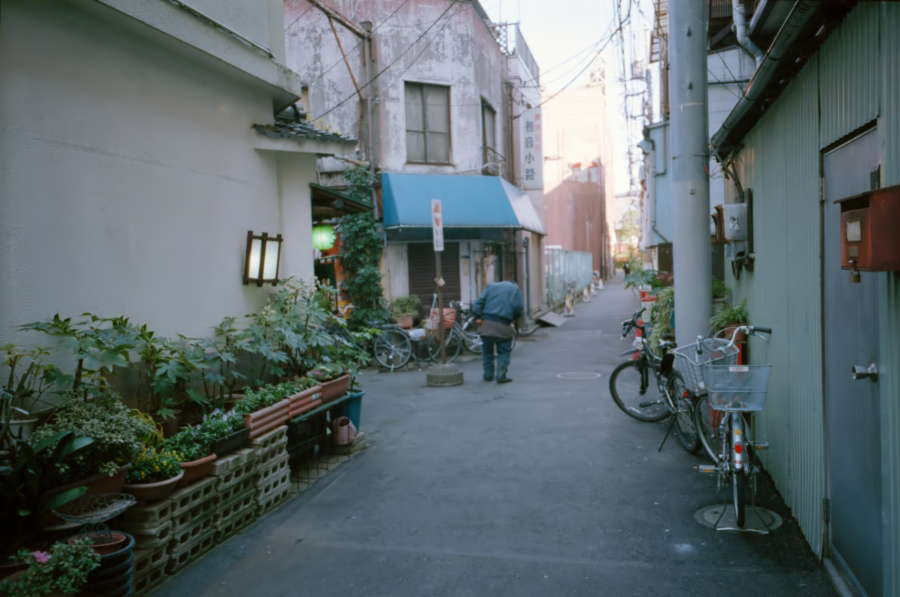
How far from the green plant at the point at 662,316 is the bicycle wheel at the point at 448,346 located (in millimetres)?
5392

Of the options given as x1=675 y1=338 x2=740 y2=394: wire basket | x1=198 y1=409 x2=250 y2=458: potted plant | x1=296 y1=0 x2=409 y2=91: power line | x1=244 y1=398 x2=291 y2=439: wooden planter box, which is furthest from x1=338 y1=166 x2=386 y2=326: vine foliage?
x1=675 y1=338 x2=740 y2=394: wire basket

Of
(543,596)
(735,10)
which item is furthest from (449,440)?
(735,10)

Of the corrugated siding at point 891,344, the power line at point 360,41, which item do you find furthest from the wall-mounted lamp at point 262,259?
the power line at point 360,41

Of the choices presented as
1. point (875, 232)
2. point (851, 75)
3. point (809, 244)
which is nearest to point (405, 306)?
point (809, 244)

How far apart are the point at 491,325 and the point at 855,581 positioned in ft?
26.3

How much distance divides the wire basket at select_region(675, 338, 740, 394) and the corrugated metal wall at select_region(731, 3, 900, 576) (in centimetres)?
36

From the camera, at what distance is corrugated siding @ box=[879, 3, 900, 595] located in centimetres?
295

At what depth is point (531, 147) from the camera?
21.6m

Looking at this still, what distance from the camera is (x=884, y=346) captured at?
3154mm

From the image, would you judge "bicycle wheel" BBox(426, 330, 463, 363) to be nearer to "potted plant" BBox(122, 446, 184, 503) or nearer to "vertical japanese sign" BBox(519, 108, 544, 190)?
"vertical japanese sign" BBox(519, 108, 544, 190)

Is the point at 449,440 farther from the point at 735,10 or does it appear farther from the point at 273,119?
the point at 735,10

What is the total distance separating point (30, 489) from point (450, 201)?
13.4m

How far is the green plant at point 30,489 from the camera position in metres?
3.70

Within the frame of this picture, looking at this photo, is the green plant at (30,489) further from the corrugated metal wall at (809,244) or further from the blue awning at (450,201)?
the blue awning at (450,201)
